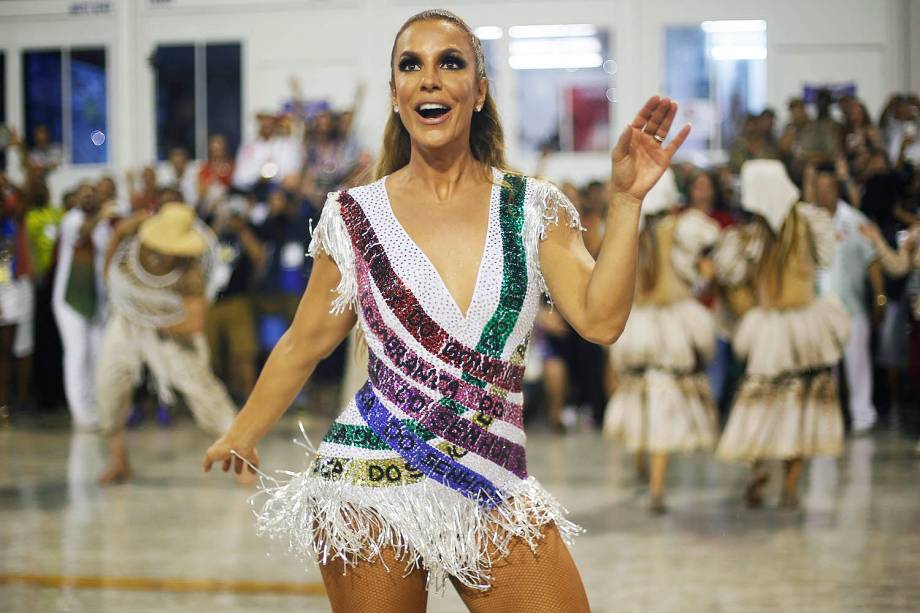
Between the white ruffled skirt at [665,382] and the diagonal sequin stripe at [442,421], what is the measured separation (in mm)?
4495

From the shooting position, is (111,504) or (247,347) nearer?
(111,504)

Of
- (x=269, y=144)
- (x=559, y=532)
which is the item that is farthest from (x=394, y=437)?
(x=269, y=144)

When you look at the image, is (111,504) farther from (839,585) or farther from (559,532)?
(559,532)

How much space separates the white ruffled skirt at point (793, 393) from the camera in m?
6.65

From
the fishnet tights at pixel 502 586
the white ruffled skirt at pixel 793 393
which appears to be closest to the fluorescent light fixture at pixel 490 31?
the white ruffled skirt at pixel 793 393

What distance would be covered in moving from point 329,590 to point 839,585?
3.28m

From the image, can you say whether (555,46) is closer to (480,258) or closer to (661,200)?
(661,200)

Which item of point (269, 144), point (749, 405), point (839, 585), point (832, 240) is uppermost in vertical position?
point (269, 144)

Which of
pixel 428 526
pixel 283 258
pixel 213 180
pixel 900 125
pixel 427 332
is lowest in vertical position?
pixel 428 526

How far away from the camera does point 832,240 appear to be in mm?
6652

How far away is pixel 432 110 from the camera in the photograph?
8.05 ft

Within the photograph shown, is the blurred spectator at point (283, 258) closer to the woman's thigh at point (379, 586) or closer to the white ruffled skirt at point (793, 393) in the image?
the white ruffled skirt at point (793, 393)

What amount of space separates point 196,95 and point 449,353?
12320mm

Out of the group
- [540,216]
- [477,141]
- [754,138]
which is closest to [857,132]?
[754,138]
